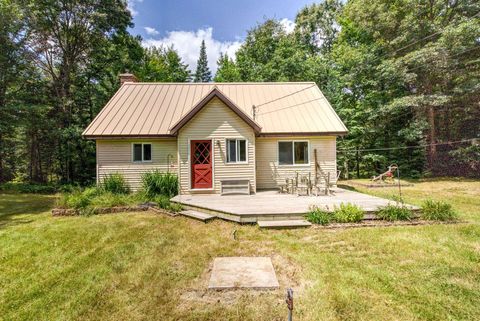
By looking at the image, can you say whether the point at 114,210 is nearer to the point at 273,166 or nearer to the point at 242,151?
the point at 242,151

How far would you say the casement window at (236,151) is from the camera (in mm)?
9836

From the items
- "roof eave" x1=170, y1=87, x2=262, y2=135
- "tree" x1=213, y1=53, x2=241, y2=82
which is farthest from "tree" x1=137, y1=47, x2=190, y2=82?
"roof eave" x1=170, y1=87, x2=262, y2=135

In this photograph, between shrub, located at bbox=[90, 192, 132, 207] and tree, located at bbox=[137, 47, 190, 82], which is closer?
shrub, located at bbox=[90, 192, 132, 207]

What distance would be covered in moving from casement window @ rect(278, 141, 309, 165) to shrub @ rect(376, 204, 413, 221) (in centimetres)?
508

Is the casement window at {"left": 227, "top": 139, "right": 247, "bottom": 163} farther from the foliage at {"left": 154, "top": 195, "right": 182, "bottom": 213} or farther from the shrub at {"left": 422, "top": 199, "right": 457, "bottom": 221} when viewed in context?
the shrub at {"left": 422, "top": 199, "right": 457, "bottom": 221}

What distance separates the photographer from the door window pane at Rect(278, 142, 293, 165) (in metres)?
11.0

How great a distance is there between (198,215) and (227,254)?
8.58 feet

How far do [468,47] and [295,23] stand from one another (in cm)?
1926

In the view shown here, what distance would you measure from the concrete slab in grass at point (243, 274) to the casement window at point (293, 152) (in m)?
7.29

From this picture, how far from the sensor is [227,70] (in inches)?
1015

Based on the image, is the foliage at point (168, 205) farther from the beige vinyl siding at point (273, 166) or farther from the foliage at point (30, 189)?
the foliage at point (30, 189)

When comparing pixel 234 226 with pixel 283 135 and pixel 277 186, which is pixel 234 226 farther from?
pixel 283 135

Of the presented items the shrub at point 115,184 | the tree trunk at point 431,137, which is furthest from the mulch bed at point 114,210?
the tree trunk at point 431,137

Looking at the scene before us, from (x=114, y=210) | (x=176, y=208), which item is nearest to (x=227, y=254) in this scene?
(x=176, y=208)
